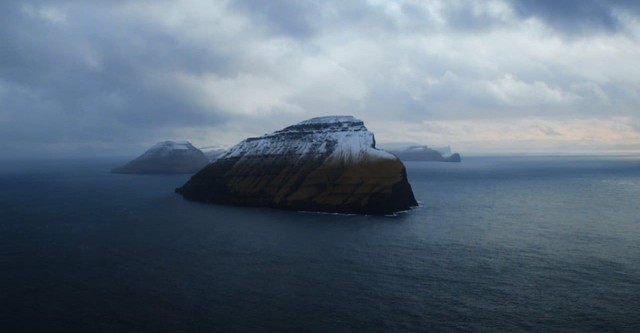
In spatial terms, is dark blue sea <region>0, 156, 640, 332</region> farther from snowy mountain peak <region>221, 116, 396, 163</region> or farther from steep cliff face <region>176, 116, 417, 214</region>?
snowy mountain peak <region>221, 116, 396, 163</region>

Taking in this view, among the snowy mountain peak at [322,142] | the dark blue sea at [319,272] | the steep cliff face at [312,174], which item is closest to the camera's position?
the dark blue sea at [319,272]

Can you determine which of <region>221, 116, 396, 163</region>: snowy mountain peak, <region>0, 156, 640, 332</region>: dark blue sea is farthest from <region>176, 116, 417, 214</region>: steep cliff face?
<region>0, 156, 640, 332</region>: dark blue sea

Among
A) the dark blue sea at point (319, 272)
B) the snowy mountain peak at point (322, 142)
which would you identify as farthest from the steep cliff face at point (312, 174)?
the dark blue sea at point (319, 272)

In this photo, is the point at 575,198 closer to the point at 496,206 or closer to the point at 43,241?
the point at 496,206

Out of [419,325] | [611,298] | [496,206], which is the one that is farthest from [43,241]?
[496,206]

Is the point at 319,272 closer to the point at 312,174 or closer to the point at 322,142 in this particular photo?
the point at 312,174

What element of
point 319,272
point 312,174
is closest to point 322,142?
point 312,174

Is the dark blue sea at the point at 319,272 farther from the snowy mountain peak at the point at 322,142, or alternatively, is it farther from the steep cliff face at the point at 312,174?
the snowy mountain peak at the point at 322,142
